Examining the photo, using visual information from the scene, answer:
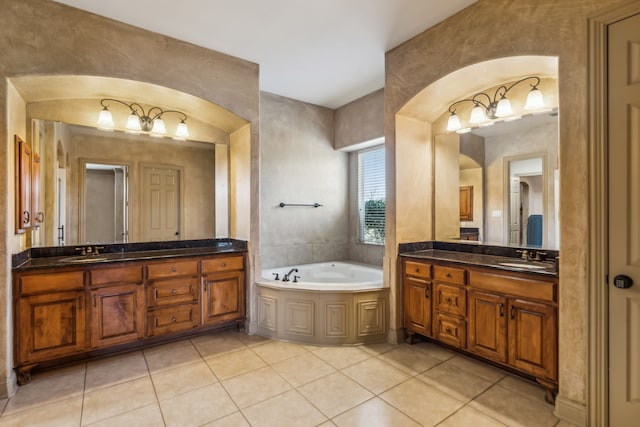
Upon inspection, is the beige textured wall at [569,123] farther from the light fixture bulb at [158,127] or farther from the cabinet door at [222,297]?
the light fixture bulb at [158,127]

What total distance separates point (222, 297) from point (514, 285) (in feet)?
→ 8.98

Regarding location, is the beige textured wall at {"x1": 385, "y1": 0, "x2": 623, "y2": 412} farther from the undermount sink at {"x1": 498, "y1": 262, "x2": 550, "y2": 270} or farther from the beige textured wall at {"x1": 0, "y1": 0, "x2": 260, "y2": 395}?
the beige textured wall at {"x1": 0, "y1": 0, "x2": 260, "y2": 395}

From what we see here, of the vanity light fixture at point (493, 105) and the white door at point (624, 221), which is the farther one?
the vanity light fixture at point (493, 105)

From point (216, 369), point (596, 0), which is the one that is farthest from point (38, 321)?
point (596, 0)

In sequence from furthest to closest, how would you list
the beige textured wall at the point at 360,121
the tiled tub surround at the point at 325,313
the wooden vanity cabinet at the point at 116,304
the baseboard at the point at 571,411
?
the beige textured wall at the point at 360,121 → the tiled tub surround at the point at 325,313 → the wooden vanity cabinet at the point at 116,304 → the baseboard at the point at 571,411

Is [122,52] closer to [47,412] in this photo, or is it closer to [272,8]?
[272,8]

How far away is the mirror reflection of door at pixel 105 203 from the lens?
3.07 metres

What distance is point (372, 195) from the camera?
4695 mm

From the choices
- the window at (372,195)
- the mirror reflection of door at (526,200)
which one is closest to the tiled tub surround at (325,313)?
the mirror reflection of door at (526,200)

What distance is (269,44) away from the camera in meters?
3.03

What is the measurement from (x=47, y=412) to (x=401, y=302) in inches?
115

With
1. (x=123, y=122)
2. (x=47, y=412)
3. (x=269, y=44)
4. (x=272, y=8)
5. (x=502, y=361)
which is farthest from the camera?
(x=123, y=122)

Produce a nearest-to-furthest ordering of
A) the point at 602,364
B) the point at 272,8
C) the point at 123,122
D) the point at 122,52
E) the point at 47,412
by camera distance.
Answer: the point at 602,364, the point at 47,412, the point at 272,8, the point at 122,52, the point at 123,122

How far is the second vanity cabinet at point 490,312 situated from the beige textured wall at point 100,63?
1.89 m
